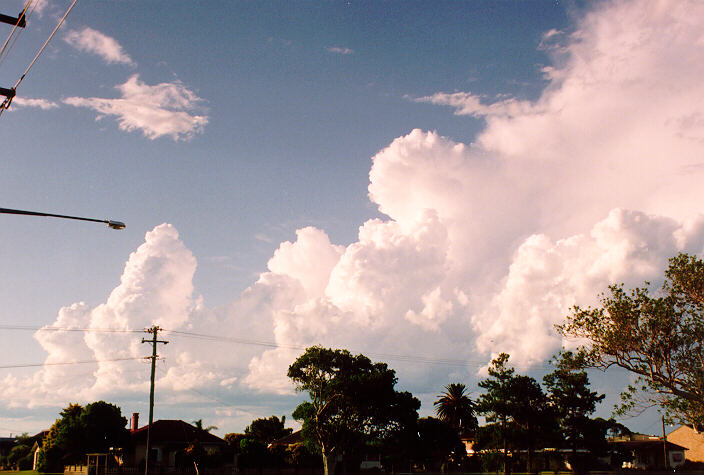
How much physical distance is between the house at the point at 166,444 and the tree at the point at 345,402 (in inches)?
539

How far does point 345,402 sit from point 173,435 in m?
23.9

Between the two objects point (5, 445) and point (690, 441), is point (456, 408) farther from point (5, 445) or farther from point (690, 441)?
point (5, 445)

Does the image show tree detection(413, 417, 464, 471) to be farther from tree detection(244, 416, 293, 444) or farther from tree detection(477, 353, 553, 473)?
tree detection(244, 416, 293, 444)

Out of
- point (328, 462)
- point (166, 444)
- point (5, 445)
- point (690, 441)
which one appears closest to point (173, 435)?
point (166, 444)

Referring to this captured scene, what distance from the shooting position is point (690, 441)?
11119 cm

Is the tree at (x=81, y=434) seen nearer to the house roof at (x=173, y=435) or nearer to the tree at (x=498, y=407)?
the house roof at (x=173, y=435)

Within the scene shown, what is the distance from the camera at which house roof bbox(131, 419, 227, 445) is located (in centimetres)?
7769

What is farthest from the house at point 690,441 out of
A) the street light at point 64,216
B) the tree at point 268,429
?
the street light at point 64,216

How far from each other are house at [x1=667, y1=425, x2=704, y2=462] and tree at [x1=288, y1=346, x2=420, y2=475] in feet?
208

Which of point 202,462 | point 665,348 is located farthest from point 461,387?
point 665,348

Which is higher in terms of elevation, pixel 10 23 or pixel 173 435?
pixel 10 23

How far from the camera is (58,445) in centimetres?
7119

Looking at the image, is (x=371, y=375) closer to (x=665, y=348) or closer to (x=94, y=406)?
(x=94, y=406)

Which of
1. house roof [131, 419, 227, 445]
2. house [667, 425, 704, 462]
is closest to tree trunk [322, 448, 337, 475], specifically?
house roof [131, 419, 227, 445]
